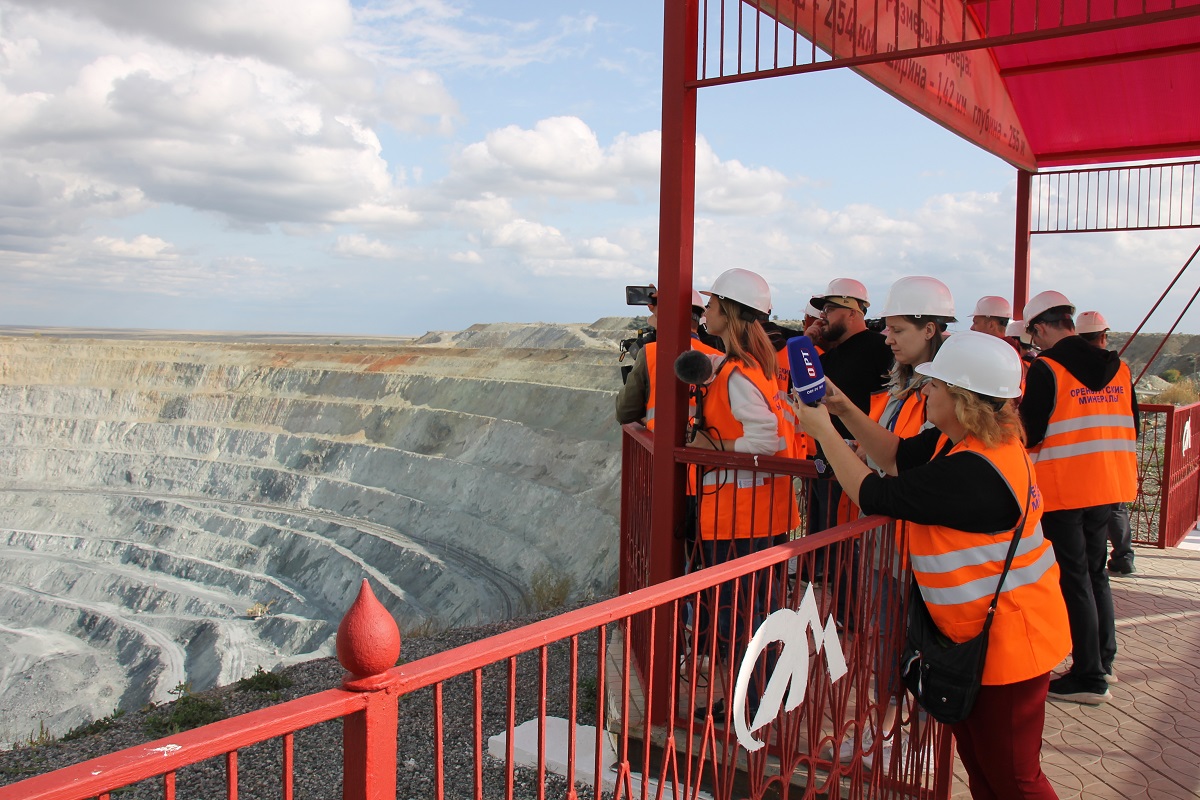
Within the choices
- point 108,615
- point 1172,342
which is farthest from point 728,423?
point 1172,342

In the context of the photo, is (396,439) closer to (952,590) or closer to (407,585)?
(407,585)

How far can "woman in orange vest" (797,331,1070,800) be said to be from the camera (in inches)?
109

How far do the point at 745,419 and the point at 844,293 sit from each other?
139 cm

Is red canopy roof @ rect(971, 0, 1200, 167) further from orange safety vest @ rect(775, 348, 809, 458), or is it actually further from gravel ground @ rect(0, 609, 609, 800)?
gravel ground @ rect(0, 609, 609, 800)

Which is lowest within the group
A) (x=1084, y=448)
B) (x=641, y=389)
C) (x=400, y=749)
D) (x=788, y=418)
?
(x=400, y=749)

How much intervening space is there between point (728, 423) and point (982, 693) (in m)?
1.78

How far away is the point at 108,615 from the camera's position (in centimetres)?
3388

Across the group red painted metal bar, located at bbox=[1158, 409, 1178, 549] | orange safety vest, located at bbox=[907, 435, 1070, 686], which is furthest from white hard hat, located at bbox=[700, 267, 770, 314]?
red painted metal bar, located at bbox=[1158, 409, 1178, 549]

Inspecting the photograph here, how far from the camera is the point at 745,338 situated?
4.12 m

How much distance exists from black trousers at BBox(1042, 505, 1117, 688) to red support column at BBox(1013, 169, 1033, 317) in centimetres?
504

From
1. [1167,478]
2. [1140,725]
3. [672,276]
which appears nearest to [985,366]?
[672,276]

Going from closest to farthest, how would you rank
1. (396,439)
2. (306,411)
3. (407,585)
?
(407,585), (396,439), (306,411)

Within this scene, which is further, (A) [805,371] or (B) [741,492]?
(B) [741,492]

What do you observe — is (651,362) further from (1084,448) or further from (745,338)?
(1084,448)
